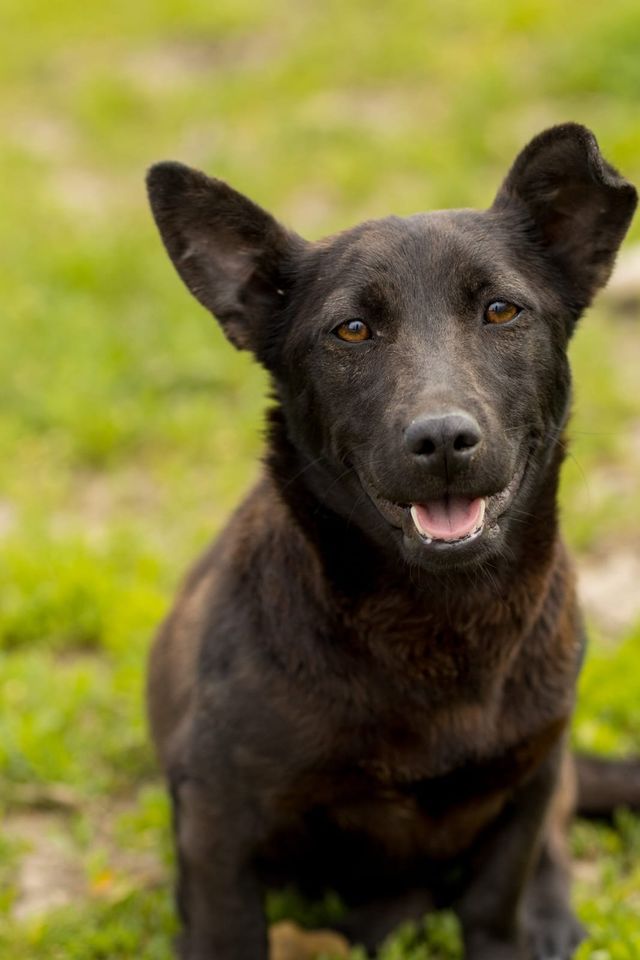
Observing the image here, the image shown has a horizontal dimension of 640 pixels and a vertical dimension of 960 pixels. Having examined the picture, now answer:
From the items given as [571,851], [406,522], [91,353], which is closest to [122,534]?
[91,353]

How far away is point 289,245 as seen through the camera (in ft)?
11.9

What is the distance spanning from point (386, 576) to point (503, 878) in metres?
0.91

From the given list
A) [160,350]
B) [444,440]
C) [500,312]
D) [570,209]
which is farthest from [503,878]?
[160,350]

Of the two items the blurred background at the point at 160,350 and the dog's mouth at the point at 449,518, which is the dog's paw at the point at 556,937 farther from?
the dog's mouth at the point at 449,518

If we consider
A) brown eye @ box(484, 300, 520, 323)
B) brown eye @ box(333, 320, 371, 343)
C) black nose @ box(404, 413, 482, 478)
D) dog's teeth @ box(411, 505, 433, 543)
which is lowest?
dog's teeth @ box(411, 505, 433, 543)

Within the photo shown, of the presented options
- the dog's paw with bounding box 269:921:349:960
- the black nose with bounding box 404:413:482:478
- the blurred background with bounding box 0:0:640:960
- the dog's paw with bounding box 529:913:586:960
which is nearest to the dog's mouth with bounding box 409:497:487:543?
the black nose with bounding box 404:413:482:478

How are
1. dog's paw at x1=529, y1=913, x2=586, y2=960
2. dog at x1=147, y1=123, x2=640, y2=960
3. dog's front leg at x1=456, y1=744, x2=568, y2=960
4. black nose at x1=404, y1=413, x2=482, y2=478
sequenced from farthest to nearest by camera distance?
dog's paw at x1=529, y1=913, x2=586, y2=960 → dog's front leg at x1=456, y1=744, x2=568, y2=960 → dog at x1=147, y1=123, x2=640, y2=960 → black nose at x1=404, y1=413, x2=482, y2=478

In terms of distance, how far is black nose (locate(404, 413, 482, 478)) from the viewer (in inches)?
115

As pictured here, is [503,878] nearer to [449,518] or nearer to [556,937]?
→ [556,937]

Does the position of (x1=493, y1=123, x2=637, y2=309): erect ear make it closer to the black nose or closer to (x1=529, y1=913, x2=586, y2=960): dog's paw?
the black nose

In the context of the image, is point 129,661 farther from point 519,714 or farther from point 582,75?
point 582,75

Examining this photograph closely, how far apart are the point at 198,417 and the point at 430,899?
3.25m

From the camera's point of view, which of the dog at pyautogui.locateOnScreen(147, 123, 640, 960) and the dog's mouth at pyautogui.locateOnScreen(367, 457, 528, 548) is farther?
the dog at pyautogui.locateOnScreen(147, 123, 640, 960)

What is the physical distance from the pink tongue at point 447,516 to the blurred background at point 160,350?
1121mm
